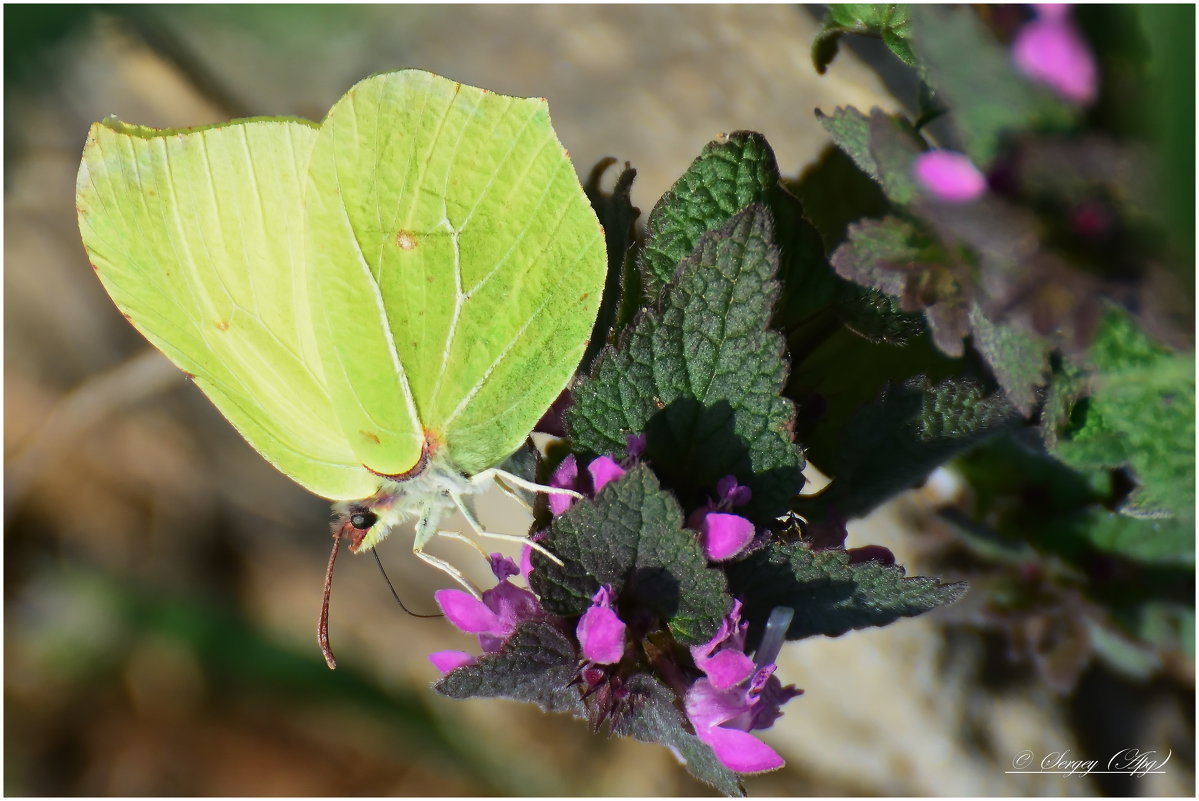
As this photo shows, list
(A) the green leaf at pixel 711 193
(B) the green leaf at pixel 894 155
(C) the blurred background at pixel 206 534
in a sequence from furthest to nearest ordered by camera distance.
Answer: (C) the blurred background at pixel 206 534, (A) the green leaf at pixel 711 193, (B) the green leaf at pixel 894 155

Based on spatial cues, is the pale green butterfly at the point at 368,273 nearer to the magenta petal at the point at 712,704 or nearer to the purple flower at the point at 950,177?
the magenta petal at the point at 712,704

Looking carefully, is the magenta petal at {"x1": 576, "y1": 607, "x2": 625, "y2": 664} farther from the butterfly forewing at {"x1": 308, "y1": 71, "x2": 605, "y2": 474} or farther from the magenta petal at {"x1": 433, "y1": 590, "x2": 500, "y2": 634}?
the butterfly forewing at {"x1": 308, "y1": 71, "x2": 605, "y2": 474}

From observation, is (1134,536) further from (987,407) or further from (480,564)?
(480,564)

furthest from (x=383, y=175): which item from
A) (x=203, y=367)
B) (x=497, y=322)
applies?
(x=203, y=367)

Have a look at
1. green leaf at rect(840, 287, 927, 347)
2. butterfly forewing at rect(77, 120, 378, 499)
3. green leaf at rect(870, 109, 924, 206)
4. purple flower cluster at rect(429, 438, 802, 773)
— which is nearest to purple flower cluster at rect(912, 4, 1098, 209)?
green leaf at rect(870, 109, 924, 206)

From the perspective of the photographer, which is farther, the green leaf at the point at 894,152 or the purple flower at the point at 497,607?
the purple flower at the point at 497,607

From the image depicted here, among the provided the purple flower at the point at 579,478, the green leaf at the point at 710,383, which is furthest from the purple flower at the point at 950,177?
the purple flower at the point at 579,478
